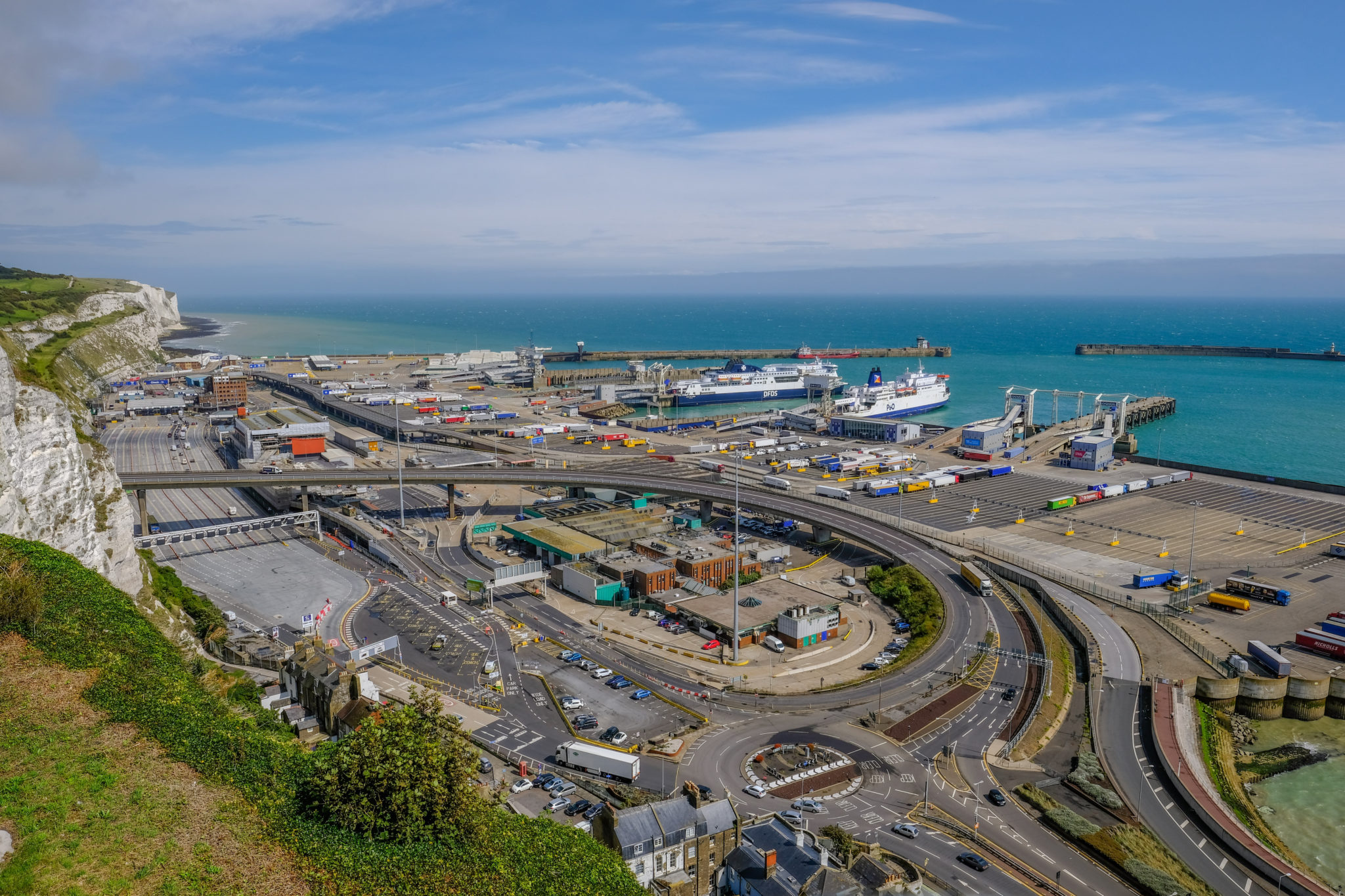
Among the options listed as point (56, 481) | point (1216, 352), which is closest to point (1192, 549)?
point (56, 481)

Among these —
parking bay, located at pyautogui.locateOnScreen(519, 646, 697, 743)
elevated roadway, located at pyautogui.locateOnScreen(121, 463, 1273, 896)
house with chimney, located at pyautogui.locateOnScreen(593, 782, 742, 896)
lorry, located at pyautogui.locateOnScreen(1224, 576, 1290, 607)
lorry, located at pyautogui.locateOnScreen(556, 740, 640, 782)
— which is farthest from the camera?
lorry, located at pyautogui.locateOnScreen(1224, 576, 1290, 607)

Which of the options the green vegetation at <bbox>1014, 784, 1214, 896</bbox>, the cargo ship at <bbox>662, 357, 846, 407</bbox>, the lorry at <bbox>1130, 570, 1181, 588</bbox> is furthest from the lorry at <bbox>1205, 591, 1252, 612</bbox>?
the cargo ship at <bbox>662, 357, 846, 407</bbox>

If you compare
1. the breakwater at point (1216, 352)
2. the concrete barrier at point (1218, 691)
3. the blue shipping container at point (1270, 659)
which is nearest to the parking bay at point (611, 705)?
the concrete barrier at point (1218, 691)

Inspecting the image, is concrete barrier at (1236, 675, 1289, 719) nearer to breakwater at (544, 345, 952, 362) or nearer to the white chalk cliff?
the white chalk cliff

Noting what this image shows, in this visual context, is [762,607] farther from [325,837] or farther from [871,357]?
[871,357]

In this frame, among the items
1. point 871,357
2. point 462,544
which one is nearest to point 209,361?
point 462,544

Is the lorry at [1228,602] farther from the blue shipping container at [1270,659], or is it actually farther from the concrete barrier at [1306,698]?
the concrete barrier at [1306,698]
